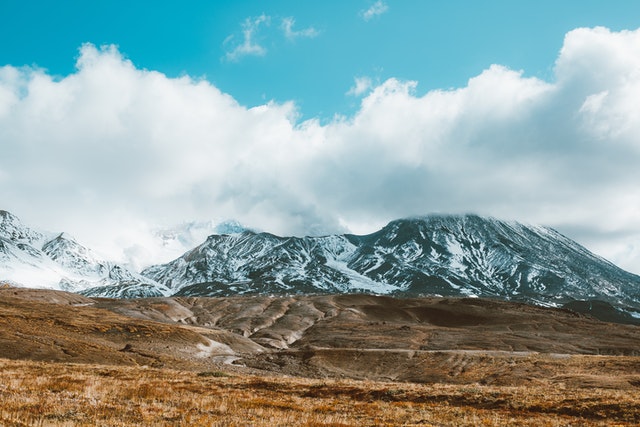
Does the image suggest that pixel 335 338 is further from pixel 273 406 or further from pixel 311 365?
pixel 273 406

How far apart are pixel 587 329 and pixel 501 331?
26.9 m

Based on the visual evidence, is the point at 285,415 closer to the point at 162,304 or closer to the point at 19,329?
the point at 19,329

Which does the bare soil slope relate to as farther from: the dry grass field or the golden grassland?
the golden grassland

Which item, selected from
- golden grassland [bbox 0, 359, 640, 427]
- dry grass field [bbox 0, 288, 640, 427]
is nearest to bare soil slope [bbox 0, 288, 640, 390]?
dry grass field [bbox 0, 288, 640, 427]

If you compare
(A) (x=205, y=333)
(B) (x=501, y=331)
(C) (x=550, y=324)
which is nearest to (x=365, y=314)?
(B) (x=501, y=331)

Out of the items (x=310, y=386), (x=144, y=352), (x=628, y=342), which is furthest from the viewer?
(x=628, y=342)

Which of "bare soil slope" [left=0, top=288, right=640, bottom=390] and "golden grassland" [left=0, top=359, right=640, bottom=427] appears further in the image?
"bare soil slope" [left=0, top=288, right=640, bottom=390]

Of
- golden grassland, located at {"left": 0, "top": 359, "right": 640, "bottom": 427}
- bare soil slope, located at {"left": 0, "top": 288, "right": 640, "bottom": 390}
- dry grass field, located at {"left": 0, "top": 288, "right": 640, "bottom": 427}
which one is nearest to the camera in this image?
golden grassland, located at {"left": 0, "top": 359, "right": 640, "bottom": 427}

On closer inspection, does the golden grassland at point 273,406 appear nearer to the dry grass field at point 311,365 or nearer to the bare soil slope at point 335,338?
the dry grass field at point 311,365

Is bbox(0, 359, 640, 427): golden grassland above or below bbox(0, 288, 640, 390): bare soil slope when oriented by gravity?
below

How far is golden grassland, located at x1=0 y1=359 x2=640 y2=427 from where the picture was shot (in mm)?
16641

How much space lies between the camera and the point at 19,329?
6481 cm

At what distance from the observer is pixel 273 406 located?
21.8 m

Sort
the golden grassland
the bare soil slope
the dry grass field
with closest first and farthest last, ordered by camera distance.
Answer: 1. the golden grassland
2. the dry grass field
3. the bare soil slope
